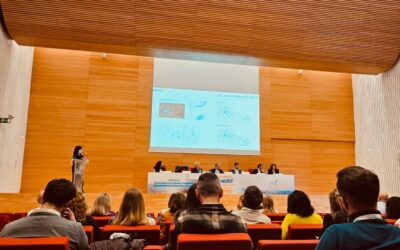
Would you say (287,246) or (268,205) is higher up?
(287,246)

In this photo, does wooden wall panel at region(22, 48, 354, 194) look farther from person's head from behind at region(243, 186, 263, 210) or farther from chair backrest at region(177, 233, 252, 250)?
chair backrest at region(177, 233, 252, 250)

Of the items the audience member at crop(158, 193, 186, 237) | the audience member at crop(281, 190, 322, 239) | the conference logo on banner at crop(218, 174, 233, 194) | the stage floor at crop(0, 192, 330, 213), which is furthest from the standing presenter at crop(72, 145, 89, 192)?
the audience member at crop(281, 190, 322, 239)

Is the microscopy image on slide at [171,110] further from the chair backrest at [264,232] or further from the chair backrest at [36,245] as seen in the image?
the chair backrest at [36,245]

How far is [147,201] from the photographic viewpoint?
349 inches

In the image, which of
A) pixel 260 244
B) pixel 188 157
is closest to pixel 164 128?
pixel 188 157

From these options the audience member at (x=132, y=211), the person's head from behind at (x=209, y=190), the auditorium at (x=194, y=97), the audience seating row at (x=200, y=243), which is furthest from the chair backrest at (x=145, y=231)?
the auditorium at (x=194, y=97)

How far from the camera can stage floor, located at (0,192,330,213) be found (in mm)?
7883

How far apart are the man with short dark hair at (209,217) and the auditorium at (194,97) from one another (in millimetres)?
4622

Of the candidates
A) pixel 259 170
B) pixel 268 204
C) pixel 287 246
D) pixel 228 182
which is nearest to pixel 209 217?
pixel 287 246

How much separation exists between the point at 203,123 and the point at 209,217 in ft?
29.7

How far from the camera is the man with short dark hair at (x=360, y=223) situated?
1227mm

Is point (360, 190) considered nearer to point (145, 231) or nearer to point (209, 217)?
point (209, 217)

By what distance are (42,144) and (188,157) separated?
452 cm

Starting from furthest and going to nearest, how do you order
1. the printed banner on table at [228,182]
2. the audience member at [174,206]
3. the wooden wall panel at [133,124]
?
1. the wooden wall panel at [133,124]
2. the printed banner on table at [228,182]
3. the audience member at [174,206]
